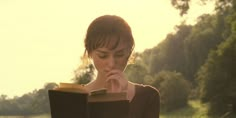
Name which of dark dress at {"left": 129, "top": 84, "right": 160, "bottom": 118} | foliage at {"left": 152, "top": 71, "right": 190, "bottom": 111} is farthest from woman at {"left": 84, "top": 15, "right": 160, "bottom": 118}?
foliage at {"left": 152, "top": 71, "right": 190, "bottom": 111}

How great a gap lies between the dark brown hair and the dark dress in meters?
0.34

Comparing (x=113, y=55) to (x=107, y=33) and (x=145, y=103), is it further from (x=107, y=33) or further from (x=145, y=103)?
(x=145, y=103)

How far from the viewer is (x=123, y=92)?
4.05m

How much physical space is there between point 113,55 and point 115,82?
0.65ft

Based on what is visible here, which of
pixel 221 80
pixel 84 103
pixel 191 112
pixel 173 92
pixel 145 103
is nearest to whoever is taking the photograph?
pixel 84 103

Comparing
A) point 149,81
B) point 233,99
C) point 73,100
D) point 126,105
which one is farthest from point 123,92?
point 149,81

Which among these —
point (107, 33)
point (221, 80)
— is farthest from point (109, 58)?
point (221, 80)

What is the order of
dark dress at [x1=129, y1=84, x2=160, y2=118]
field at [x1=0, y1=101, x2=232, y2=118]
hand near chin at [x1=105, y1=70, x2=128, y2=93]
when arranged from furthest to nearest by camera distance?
field at [x1=0, y1=101, x2=232, y2=118] < dark dress at [x1=129, y1=84, x2=160, y2=118] < hand near chin at [x1=105, y1=70, x2=128, y2=93]

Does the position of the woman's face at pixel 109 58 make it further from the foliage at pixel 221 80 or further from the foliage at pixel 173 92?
the foliage at pixel 173 92

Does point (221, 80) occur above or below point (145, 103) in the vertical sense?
above

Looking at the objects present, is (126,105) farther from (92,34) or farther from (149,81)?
(149,81)

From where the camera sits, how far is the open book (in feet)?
12.7

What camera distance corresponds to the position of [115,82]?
14.2 ft

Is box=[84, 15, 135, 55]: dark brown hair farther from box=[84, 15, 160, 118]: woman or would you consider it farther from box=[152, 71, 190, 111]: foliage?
box=[152, 71, 190, 111]: foliage
